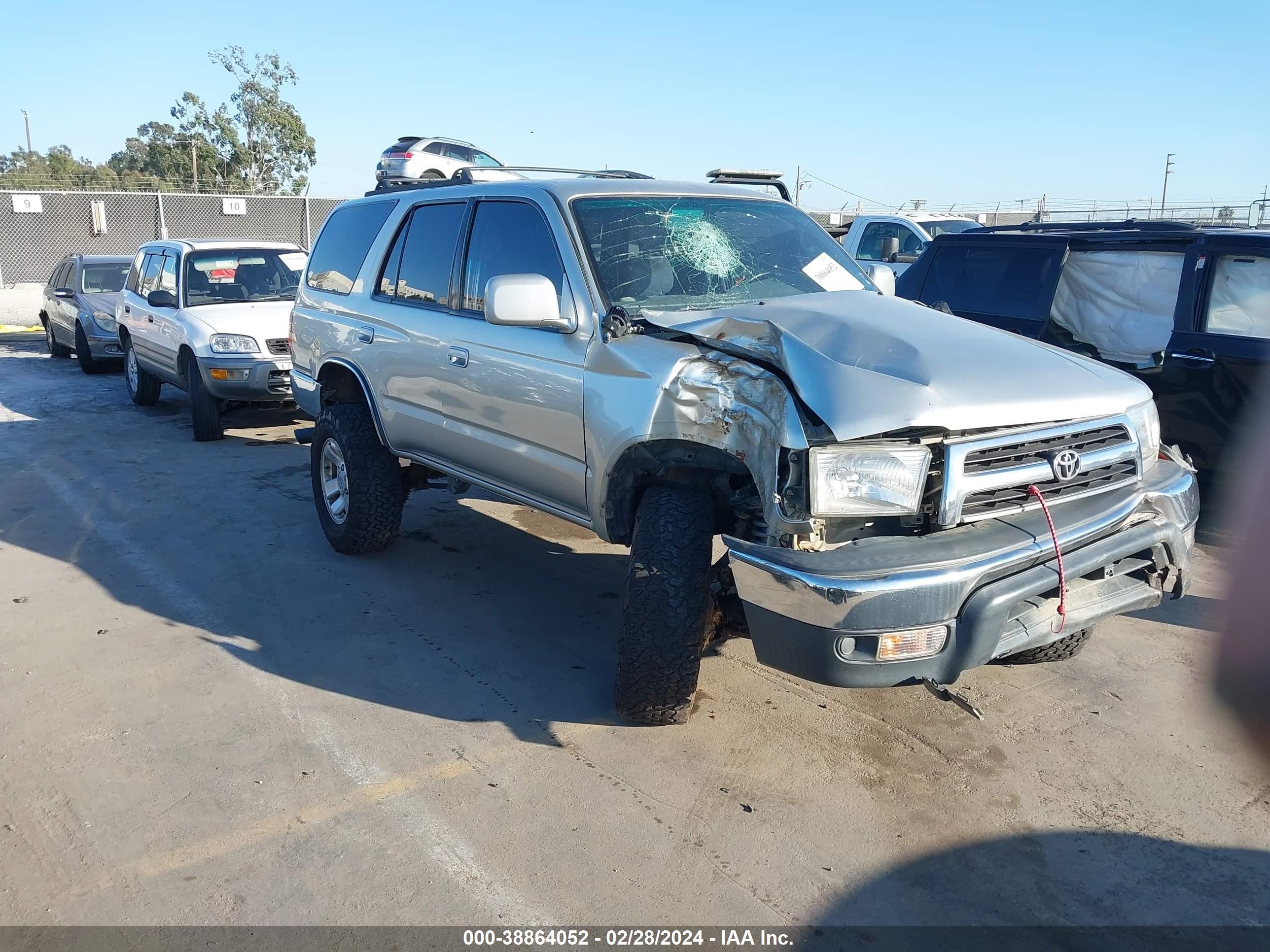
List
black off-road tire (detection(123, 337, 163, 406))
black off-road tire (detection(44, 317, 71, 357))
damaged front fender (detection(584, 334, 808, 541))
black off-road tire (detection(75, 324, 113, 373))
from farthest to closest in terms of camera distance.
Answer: black off-road tire (detection(44, 317, 71, 357)), black off-road tire (detection(75, 324, 113, 373)), black off-road tire (detection(123, 337, 163, 406)), damaged front fender (detection(584, 334, 808, 541))

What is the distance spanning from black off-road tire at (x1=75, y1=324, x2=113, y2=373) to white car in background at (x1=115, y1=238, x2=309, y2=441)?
1.99m

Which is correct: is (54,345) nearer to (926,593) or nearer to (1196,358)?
(1196,358)

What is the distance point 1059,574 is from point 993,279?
15.5 feet

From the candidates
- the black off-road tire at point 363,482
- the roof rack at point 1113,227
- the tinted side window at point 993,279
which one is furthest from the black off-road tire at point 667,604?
the roof rack at point 1113,227

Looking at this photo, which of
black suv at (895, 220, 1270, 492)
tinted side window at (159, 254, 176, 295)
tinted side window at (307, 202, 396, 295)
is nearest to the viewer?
tinted side window at (307, 202, 396, 295)

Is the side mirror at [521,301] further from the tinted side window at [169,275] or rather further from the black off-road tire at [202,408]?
the tinted side window at [169,275]

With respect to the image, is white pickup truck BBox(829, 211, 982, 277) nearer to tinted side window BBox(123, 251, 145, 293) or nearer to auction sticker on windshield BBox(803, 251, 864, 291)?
auction sticker on windshield BBox(803, 251, 864, 291)

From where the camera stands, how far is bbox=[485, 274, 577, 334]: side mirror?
3.84 m

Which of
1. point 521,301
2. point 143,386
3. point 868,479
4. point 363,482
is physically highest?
point 521,301

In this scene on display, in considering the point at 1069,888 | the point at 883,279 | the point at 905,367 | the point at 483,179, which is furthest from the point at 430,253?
the point at 1069,888

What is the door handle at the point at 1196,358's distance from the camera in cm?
587

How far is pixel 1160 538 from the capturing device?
11.2 feet

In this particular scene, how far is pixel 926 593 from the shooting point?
2.90 m

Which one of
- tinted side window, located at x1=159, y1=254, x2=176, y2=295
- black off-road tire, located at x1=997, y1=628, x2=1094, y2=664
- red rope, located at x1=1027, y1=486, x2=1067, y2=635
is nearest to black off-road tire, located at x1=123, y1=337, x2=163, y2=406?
tinted side window, located at x1=159, y1=254, x2=176, y2=295
